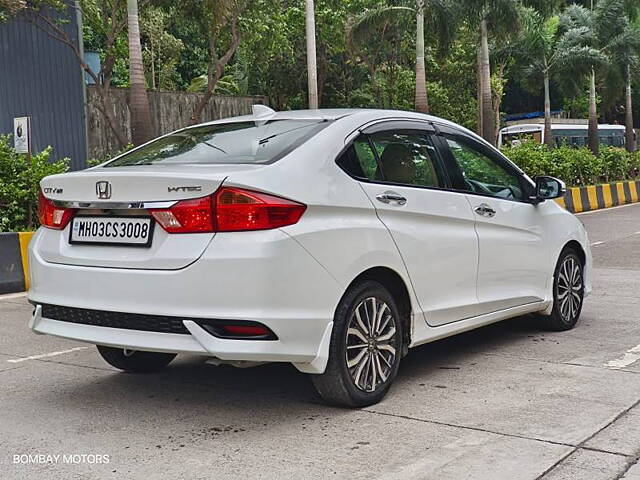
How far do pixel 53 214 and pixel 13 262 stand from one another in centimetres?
495

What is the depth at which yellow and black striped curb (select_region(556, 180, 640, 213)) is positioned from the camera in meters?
19.5

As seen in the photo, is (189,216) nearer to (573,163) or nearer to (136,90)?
(136,90)

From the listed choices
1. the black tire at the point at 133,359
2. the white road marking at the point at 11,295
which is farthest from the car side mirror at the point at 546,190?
the white road marking at the point at 11,295

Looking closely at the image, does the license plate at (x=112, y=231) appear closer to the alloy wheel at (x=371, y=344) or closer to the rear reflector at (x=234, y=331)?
the rear reflector at (x=234, y=331)

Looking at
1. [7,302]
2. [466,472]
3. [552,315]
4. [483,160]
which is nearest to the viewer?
[466,472]

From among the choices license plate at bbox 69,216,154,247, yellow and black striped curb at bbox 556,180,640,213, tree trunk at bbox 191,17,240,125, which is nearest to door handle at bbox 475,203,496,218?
license plate at bbox 69,216,154,247

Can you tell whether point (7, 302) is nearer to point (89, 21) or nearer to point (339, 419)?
point (339, 419)

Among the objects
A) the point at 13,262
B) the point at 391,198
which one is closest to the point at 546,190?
the point at 391,198

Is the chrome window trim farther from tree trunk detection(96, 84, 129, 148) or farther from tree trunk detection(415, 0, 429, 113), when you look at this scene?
tree trunk detection(415, 0, 429, 113)

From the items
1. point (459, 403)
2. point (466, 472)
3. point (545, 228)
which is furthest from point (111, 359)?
point (545, 228)

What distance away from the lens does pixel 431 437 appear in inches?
159

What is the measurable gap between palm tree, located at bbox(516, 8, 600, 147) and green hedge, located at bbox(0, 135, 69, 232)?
2114 cm

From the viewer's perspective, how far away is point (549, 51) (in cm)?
3192

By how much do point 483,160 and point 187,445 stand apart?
9.49 ft
